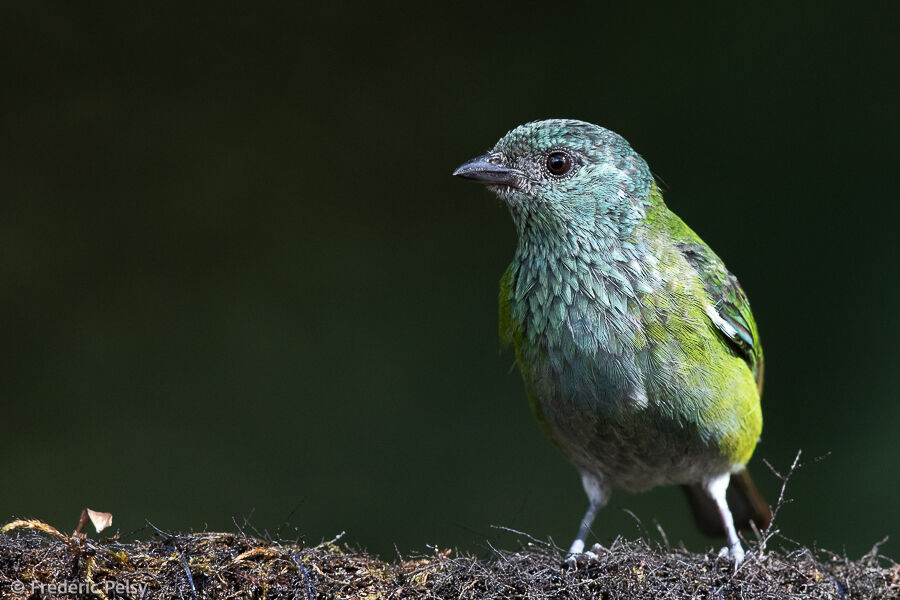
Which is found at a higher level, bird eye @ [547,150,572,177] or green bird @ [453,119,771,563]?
bird eye @ [547,150,572,177]

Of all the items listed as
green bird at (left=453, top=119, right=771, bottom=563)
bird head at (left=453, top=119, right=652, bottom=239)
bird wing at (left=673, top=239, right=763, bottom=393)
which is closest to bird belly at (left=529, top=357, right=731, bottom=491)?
green bird at (left=453, top=119, right=771, bottom=563)

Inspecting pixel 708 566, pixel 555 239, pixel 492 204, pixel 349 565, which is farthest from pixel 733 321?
pixel 492 204

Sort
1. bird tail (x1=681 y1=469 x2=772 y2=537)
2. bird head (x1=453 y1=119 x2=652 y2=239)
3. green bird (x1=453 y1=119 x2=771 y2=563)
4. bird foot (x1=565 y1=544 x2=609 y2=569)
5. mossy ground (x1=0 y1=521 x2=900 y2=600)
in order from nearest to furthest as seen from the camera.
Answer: mossy ground (x1=0 y1=521 x2=900 y2=600) → bird foot (x1=565 y1=544 x2=609 y2=569) → green bird (x1=453 y1=119 x2=771 y2=563) → bird head (x1=453 y1=119 x2=652 y2=239) → bird tail (x1=681 y1=469 x2=772 y2=537)

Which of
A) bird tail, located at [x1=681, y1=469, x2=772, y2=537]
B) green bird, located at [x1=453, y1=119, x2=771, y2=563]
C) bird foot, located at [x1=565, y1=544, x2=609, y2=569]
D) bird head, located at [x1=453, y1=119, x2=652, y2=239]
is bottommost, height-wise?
bird tail, located at [x1=681, y1=469, x2=772, y2=537]

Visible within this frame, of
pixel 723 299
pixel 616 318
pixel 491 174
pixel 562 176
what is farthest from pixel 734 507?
pixel 491 174

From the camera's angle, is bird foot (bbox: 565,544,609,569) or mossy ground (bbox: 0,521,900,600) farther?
bird foot (bbox: 565,544,609,569)

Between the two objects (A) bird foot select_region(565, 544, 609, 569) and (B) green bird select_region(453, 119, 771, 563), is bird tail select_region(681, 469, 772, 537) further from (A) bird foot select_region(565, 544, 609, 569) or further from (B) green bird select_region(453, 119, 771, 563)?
(A) bird foot select_region(565, 544, 609, 569)

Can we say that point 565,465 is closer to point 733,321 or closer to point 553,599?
point 733,321
